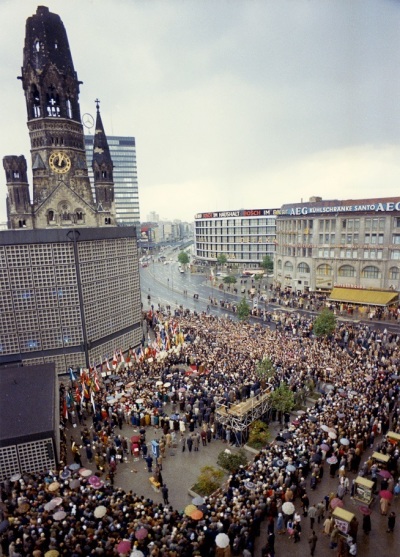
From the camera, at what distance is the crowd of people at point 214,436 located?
15.4 metres

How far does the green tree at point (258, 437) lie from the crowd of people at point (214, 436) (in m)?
1.41

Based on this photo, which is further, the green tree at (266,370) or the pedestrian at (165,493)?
the green tree at (266,370)

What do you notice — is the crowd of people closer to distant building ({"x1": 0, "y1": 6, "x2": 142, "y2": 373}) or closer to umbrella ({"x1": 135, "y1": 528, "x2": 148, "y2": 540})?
umbrella ({"x1": 135, "y1": 528, "x2": 148, "y2": 540})

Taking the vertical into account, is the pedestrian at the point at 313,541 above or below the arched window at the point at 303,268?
below

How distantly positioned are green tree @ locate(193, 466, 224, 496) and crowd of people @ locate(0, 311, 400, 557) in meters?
0.45

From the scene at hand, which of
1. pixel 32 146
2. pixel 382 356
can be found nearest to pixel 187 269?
pixel 32 146

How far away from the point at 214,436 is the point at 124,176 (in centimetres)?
16920

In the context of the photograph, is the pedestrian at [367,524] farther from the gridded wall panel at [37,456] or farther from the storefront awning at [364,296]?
the storefront awning at [364,296]

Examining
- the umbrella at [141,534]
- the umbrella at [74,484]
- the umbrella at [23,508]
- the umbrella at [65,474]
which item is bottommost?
the umbrella at [65,474]

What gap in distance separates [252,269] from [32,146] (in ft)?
243

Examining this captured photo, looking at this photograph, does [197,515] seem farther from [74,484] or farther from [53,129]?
[53,129]

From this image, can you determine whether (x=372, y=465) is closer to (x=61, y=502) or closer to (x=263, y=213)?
(x=61, y=502)

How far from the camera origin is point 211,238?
122 meters

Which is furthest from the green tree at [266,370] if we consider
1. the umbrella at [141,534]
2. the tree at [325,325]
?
the umbrella at [141,534]
